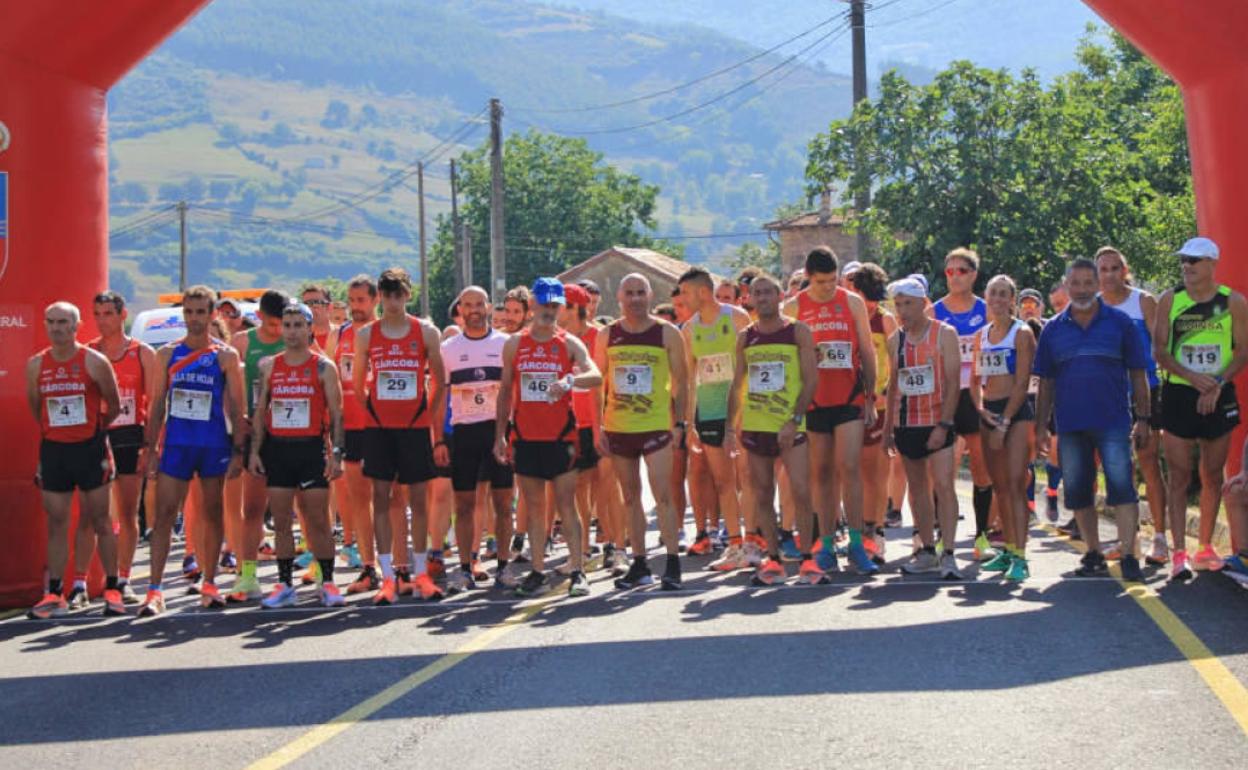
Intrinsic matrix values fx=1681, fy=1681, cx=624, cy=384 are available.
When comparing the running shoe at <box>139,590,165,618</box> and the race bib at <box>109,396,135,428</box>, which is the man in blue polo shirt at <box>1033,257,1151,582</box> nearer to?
the running shoe at <box>139,590,165,618</box>

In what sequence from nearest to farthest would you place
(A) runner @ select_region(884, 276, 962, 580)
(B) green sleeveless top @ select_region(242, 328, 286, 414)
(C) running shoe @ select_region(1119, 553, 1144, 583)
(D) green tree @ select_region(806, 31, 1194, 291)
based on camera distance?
(C) running shoe @ select_region(1119, 553, 1144, 583) → (A) runner @ select_region(884, 276, 962, 580) → (B) green sleeveless top @ select_region(242, 328, 286, 414) → (D) green tree @ select_region(806, 31, 1194, 291)

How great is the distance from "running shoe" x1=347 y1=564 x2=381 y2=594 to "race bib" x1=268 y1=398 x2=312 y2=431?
132 cm

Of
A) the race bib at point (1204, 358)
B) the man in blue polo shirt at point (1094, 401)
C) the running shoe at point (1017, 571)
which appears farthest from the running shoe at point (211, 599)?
the race bib at point (1204, 358)

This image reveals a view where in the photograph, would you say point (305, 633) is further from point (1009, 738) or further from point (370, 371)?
point (1009, 738)

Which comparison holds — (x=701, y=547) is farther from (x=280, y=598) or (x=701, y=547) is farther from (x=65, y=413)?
(x=65, y=413)

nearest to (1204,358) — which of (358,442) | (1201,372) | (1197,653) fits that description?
(1201,372)

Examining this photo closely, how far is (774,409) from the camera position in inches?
442

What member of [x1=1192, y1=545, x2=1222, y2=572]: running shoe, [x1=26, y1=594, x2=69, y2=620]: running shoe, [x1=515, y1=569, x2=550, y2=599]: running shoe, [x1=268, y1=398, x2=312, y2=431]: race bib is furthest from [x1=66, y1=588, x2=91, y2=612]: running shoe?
[x1=1192, y1=545, x2=1222, y2=572]: running shoe

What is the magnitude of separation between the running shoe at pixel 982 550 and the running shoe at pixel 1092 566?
0.95 metres

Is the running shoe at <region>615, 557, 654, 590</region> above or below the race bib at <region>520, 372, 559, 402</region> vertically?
below

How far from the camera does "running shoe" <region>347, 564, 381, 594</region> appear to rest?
38.3 ft

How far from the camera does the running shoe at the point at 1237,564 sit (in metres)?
10.2

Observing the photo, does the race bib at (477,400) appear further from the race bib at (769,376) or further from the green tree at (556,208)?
the green tree at (556,208)

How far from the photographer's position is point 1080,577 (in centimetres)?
1078
